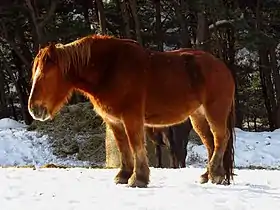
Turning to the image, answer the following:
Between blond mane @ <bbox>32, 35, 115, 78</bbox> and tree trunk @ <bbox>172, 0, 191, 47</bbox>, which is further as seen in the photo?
tree trunk @ <bbox>172, 0, 191, 47</bbox>

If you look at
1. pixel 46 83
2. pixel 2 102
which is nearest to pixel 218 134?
pixel 46 83

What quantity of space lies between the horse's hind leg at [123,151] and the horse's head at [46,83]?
2.76 ft

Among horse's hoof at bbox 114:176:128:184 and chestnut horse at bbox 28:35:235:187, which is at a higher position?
chestnut horse at bbox 28:35:235:187

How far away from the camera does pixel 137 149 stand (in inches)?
276

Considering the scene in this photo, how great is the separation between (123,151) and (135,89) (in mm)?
944

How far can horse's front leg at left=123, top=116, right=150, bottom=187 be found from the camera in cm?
691

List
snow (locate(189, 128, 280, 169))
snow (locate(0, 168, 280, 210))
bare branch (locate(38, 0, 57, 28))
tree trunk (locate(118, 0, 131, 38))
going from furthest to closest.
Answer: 1. bare branch (locate(38, 0, 57, 28))
2. tree trunk (locate(118, 0, 131, 38))
3. snow (locate(189, 128, 280, 169))
4. snow (locate(0, 168, 280, 210))

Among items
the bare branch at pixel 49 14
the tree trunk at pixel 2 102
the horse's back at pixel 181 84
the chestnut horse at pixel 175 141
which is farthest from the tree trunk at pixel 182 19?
the horse's back at pixel 181 84

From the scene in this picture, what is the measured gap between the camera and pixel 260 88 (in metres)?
30.5

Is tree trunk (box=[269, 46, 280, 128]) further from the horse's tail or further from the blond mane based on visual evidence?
the blond mane

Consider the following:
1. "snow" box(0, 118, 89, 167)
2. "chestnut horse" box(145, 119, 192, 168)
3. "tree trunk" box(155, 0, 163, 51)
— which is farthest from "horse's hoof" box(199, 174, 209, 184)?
"tree trunk" box(155, 0, 163, 51)

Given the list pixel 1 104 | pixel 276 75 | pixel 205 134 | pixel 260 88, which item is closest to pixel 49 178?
pixel 205 134

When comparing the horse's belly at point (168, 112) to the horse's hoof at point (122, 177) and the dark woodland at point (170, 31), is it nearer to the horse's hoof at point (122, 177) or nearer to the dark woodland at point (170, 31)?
the horse's hoof at point (122, 177)

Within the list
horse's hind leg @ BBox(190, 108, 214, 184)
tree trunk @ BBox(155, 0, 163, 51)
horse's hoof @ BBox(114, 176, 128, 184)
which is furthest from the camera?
tree trunk @ BBox(155, 0, 163, 51)
